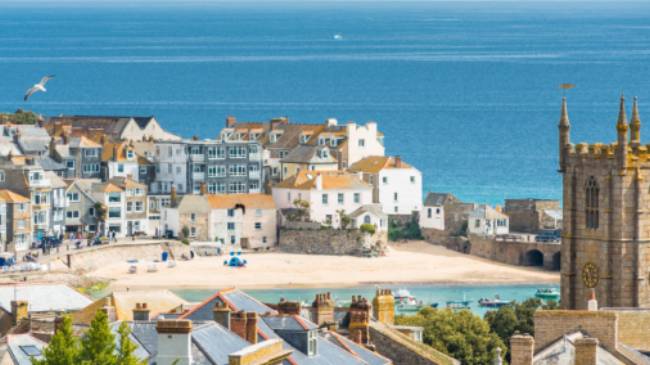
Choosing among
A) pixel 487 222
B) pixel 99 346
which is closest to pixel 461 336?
pixel 99 346

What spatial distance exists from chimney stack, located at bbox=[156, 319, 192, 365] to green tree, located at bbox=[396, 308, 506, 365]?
29.5 meters

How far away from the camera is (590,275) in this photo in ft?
189

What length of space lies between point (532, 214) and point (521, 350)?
292ft

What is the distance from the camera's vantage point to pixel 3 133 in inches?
5005

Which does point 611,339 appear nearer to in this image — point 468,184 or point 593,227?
point 593,227

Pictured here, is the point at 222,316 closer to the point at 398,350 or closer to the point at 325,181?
the point at 398,350

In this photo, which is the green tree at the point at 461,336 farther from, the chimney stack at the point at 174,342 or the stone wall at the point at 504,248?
the stone wall at the point at 504,248

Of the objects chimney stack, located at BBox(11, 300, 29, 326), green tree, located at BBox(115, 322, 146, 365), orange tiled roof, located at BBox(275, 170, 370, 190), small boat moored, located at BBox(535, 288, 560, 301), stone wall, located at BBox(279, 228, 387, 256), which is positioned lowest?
small boat moored, located at BBox(535, 288, 560, 301)

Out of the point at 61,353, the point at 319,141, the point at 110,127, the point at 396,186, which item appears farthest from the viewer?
the point at 110,127

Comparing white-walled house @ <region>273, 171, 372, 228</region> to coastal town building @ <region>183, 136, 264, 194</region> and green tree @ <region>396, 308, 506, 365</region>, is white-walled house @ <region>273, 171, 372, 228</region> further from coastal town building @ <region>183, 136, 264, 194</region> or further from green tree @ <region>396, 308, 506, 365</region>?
green tree @ <region>396, 308, 506, 365</region>

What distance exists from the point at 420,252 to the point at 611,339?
83633 mm

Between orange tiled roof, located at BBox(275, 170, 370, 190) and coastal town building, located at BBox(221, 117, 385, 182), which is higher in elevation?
coastal town building, located at BBox(221, 117, 385, 182)

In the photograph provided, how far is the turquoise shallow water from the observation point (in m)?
100

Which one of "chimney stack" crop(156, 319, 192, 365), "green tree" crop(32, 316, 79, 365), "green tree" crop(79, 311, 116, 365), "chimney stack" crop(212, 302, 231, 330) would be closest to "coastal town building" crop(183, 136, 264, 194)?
"chimney stack" crop(212, 302, 231, 330)
